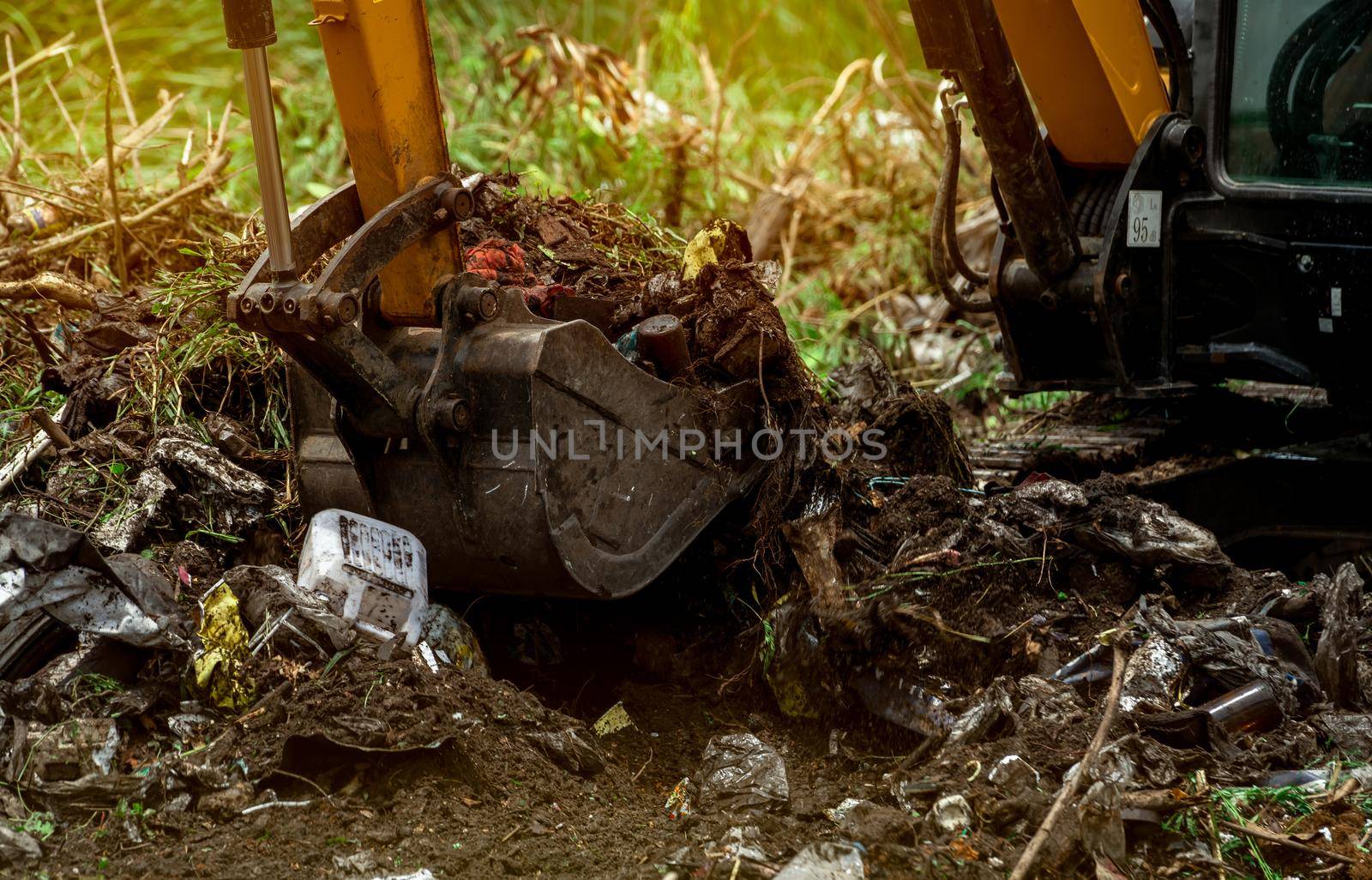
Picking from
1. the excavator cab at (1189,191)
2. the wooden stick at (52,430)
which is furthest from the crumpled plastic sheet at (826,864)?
the wooden stick at (52,430)

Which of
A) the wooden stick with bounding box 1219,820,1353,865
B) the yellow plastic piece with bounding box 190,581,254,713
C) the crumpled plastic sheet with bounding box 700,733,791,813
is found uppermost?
the yellow plastic piece with bounding box 190,581,254,713

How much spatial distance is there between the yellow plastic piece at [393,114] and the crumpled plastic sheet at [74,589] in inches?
33.4

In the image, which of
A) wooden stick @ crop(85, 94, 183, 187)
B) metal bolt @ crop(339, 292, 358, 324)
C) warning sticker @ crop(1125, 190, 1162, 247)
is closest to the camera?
metal bolt @ crop(339, 292, 358, 324)

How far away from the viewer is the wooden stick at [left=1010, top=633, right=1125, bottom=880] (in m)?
2.45

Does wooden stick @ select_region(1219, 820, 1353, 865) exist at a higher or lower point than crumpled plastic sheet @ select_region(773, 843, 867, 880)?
lower

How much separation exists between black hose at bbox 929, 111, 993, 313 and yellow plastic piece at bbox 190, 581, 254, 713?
8.15ft

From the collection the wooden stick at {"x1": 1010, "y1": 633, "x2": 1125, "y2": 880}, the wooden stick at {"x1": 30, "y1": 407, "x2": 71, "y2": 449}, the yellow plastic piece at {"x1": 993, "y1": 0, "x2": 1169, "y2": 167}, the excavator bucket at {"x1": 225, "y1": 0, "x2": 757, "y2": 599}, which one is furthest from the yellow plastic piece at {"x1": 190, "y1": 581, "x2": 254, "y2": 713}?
the yellow plastic piece at {"x1": 993, "y1": 0, "x2": 1169, "y2": 167}

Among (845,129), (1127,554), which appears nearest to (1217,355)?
(1127,554)

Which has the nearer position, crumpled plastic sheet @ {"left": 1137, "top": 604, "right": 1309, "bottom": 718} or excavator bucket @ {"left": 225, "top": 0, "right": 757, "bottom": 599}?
excavator bucket @ {"left": 225, "top": 0, "right": 757, "bottom": 599}

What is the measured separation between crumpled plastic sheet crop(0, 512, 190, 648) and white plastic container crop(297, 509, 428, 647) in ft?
1.06

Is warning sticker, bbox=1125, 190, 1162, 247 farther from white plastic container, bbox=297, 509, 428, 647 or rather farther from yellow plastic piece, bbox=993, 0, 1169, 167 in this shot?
white plastic container, bbox=297, 509, 428, 647

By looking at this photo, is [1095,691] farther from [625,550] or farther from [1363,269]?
[1363,269]

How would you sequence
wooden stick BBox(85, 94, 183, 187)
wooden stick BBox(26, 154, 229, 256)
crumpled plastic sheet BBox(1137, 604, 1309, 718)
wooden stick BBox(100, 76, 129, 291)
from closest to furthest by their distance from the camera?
crumpled plastic sheet BBox(1137, 604, 1309, 718) → wooden stick BBox(100, 76, 129, 291) → wooden stick BBox(26, 154, 229, 256) → wooden stick BBox(85, 94, 183, 187)

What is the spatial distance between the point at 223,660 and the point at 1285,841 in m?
2.23
